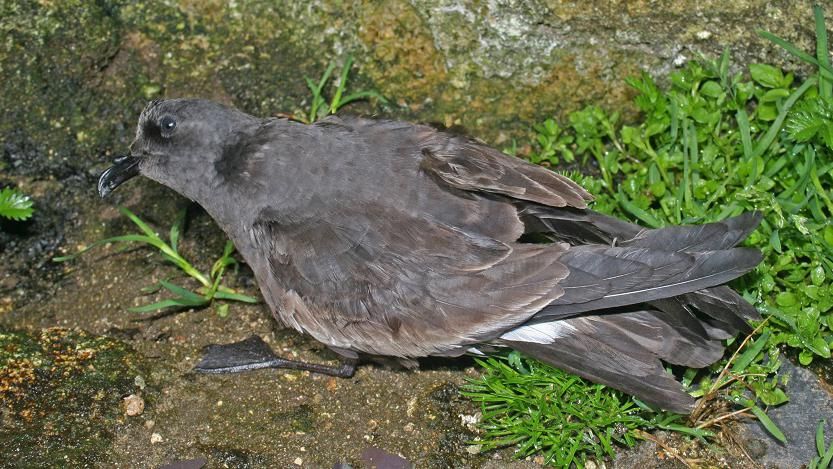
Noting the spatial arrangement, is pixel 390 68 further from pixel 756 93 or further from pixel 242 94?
pixel 756 93

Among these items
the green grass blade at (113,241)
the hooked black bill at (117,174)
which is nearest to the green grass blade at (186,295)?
the green grass blade at (113,241)

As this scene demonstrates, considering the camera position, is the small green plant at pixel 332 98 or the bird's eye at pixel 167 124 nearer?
the bird's eye at pixel 167 124

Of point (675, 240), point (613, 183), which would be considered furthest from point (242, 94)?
point (675, 240)

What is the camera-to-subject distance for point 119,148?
15.5 ft

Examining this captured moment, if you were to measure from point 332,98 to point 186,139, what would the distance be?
1017mm

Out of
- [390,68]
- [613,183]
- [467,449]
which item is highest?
[390,68]

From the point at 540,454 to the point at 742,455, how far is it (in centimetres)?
80

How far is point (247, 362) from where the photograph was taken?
4.14 meters

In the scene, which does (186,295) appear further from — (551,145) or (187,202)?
(551,145)

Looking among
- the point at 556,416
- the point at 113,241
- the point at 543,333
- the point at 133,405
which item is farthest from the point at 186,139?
the point at 556,416

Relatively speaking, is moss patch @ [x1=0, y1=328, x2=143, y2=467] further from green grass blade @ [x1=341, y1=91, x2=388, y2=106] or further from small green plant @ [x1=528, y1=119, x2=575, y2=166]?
small green plant @ [x1=528, y1=119, x2=575, y2=166]

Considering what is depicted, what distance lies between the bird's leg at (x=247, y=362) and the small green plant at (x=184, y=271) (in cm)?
25

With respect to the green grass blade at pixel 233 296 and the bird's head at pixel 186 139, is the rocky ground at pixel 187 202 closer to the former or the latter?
the green grass blade at pixel 233 296

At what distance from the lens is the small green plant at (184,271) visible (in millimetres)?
4277
